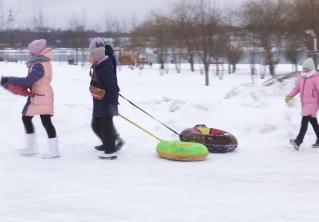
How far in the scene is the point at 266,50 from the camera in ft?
98.9

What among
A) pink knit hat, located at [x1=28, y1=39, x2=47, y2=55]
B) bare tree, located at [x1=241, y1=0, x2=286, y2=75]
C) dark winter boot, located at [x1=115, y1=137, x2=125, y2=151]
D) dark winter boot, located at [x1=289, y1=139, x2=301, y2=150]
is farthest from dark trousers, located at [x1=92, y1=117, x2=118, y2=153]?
bare tree, located at [x1=241, y1=0, x2=286, y2=75]

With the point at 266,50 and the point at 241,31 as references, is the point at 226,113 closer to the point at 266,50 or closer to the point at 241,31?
the point at 266,50

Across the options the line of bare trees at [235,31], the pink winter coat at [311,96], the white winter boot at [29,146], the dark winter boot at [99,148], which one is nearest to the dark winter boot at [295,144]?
the pink winter coat at [311,96]

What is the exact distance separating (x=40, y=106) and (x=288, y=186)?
3109 millimetres

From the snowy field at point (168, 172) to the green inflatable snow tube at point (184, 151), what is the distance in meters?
0.11

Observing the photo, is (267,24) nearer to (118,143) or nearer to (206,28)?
(206,28)

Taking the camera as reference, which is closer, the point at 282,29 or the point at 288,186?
the point at 288,186

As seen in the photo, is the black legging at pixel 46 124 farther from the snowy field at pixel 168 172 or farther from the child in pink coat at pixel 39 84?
the snowy field at pixel 168 172

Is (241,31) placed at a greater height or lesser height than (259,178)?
greater

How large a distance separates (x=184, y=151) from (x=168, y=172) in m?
0.65

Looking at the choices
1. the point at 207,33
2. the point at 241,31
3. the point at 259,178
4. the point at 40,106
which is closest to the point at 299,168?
the point at 259,178

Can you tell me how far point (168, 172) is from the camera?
623 cm

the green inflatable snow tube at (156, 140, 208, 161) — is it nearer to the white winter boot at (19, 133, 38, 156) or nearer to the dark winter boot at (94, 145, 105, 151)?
the dark winter boot at (94, 145, 105, 151)

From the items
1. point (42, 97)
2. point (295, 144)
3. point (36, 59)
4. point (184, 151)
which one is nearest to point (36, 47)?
point (36, 59)
